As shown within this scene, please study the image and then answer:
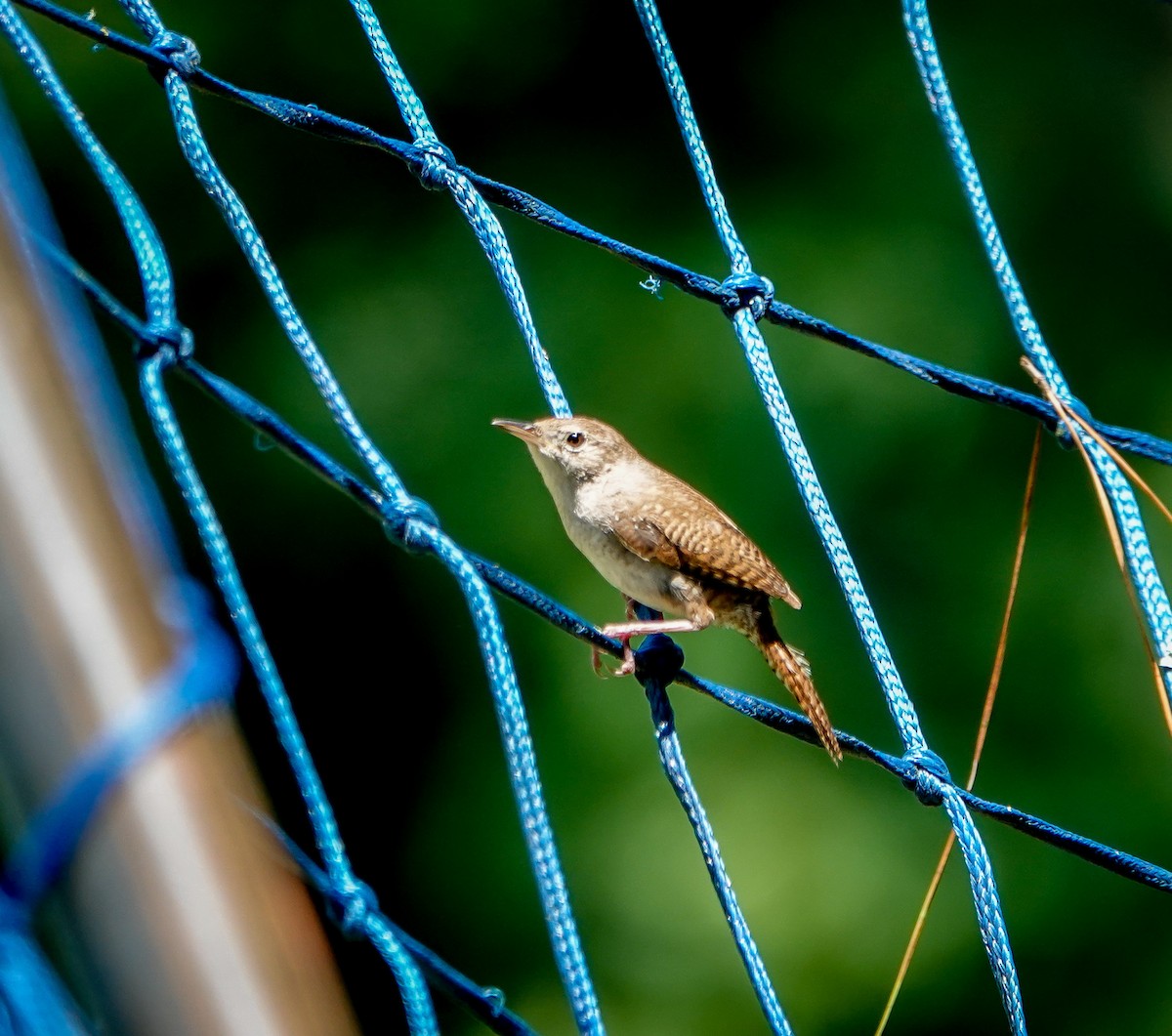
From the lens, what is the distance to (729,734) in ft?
10.7

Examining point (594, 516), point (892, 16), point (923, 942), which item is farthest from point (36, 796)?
point (892, 16)

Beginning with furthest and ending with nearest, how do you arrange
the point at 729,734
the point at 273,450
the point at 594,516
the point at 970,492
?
1. the point at 273,450
2. the point at 970,492
3. the point at 729,734
4. the point at 594,516

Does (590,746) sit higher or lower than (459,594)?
lower

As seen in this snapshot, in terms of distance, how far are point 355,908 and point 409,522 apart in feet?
1.15

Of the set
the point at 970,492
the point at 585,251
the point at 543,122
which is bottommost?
the point at 970,492

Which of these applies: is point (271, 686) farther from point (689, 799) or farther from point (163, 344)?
point (689, 799)

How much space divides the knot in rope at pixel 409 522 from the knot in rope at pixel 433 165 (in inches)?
16.7

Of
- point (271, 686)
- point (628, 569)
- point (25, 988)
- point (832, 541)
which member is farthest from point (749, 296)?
point (25, 988)

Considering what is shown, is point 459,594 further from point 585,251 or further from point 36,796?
point 36,796

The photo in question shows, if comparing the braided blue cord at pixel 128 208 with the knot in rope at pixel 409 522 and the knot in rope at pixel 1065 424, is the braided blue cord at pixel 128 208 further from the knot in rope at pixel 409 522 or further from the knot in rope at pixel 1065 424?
the knot in rope at pixel 1065 424

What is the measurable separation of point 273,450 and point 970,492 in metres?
1.65

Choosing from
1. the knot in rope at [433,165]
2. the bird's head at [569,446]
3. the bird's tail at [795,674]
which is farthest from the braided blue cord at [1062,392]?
the bird's head at [569,446]

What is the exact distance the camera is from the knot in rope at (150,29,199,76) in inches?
67.6

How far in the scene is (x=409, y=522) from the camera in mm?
1433
